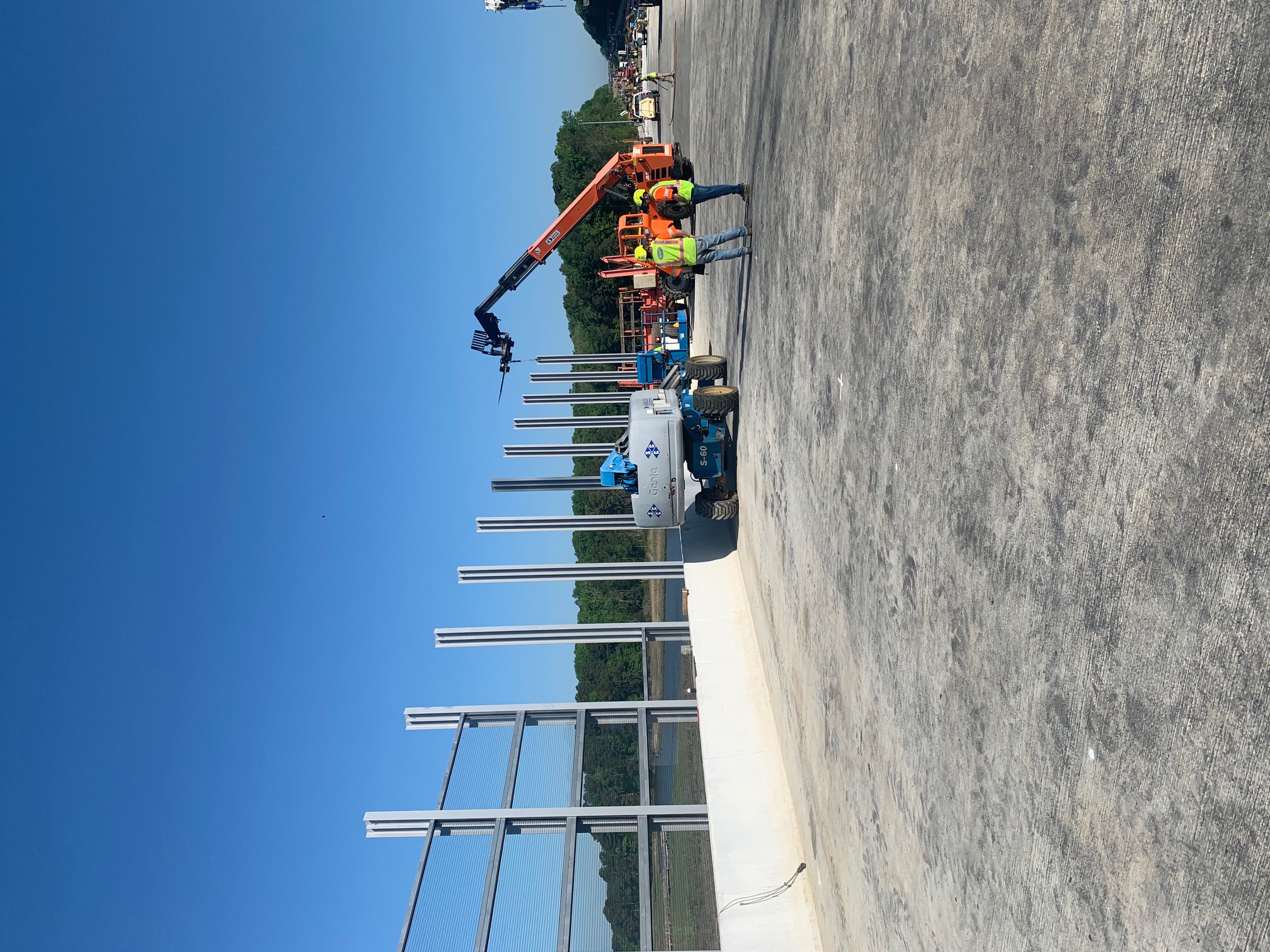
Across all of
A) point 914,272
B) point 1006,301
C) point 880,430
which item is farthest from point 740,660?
point 1006,301

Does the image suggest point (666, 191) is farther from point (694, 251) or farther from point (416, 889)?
point (416, 889)

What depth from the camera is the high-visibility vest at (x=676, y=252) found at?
8.77 meters

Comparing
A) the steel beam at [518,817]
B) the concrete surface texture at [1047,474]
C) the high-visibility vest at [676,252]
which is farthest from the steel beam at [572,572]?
the concrete surface texture at [1047,474]

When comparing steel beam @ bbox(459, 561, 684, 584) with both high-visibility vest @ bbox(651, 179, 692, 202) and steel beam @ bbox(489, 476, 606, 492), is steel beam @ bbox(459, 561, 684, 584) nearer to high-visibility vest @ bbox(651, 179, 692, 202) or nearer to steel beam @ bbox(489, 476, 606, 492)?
steel beam @ bbox(489, 476, 606, 492)

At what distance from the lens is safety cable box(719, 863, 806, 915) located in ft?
21.5

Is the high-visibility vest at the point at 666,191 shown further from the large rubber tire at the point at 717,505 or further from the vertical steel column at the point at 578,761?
the vertical steel column at the point at 578,761

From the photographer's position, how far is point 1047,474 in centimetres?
279

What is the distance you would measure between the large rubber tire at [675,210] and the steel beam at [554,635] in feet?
19.7

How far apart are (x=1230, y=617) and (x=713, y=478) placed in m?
8.65

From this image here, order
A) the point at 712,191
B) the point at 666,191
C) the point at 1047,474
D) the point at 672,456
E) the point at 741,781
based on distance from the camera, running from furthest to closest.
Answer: the point at 666,191
the point at 672,456
the point at 712,191
the point at 741,781
the point at 1047,474

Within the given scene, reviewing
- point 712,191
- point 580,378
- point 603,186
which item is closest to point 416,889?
point 712,191

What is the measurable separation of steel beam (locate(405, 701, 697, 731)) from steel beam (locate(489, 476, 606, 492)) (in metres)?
3.89

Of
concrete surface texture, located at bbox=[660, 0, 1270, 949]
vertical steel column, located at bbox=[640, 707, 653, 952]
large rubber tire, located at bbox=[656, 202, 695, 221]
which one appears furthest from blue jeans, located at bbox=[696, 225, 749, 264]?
vertical steel column, located at bbox=[640, 707, 653, 952]

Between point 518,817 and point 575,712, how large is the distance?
5.04 ft
